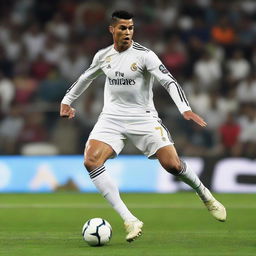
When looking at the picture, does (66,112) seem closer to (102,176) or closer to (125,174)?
(102,176)

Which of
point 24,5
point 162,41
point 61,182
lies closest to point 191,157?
point 61,182

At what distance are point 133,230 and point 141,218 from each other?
3.06m

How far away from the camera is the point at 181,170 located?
9.05m

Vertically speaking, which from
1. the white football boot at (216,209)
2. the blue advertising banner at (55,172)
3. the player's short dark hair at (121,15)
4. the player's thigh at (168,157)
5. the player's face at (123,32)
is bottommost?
the blue advertising banner at (55,172)

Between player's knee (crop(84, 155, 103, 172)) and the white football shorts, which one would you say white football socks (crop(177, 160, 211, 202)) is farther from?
player's knee (crop(84, 155, 103, 172))

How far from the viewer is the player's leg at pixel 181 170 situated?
8.95 m

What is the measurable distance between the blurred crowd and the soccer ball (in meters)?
7.16

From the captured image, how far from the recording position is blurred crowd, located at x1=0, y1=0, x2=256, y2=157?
15.6 metres

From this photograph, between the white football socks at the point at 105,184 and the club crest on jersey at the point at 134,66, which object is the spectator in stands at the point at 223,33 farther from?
the white football socks at the point at 105,184

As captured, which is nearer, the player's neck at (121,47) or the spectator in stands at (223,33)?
the player's neck at (121,47)

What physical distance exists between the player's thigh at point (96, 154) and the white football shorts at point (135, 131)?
4.5 inches

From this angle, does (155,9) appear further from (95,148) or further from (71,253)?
(71,253)

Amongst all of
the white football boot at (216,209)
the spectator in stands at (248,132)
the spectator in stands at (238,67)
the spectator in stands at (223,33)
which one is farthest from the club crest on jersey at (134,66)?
the spectator in stands at (223,33)

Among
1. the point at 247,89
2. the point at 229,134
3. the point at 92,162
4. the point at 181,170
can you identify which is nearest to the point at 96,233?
the point at 92,162
